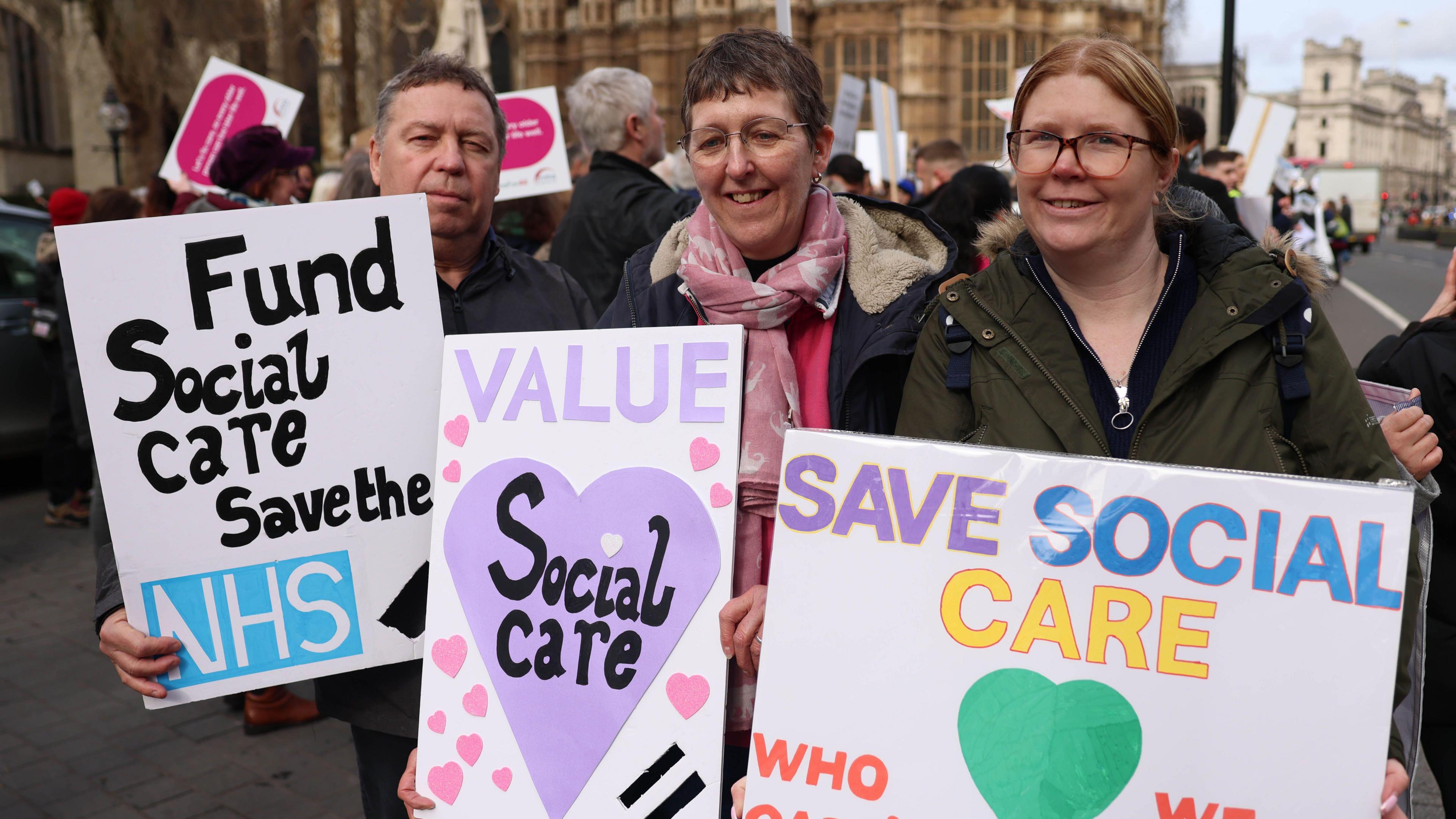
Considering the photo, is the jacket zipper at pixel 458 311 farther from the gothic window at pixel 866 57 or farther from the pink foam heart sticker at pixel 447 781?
the gothic window at pixel 866 57

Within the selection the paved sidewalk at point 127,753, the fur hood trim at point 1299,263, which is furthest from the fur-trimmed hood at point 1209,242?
the paved sidewalk at point 127,753

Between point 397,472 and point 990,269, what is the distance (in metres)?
1.14

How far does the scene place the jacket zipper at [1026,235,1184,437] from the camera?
5.90 feet

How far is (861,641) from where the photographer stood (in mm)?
1604

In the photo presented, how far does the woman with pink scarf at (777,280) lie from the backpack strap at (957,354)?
2.9 inches

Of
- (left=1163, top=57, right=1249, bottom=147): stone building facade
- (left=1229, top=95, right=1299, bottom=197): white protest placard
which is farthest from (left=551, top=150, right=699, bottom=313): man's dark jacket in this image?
(left=1163, top=57, right=1249, bottom=147): stone building facade

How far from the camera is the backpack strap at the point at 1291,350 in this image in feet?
5.63

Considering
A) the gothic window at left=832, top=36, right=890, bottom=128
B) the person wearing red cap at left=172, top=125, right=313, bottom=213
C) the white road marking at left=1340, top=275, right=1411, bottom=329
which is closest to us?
the person wearing red cap at left=172, top=125, right=313, bottom=213

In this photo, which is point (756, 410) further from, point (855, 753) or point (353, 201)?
point (353, 201)

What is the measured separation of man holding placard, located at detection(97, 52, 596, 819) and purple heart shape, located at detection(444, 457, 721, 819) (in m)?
0.26

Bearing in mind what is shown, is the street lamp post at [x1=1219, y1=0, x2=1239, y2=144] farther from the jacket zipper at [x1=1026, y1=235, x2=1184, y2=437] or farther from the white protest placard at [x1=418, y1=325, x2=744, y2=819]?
the white protest placard at [x1=418, y1=325, x2=744, y2=819]

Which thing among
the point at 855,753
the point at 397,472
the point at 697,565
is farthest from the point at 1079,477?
Result: the point at 397,472

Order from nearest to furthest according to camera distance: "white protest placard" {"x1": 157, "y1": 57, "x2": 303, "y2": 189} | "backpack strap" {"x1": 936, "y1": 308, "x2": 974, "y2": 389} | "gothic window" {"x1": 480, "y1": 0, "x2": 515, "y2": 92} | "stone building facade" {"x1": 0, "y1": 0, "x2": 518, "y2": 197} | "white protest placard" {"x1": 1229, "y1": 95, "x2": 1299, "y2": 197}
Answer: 1. "backpack strap" {"x1": 936, "y1": 308, "x2": 974, "y2": 389}
2. "white protest placard" {"x1": 157, "y1": 57, "x2": 303, "y2": 189}
3. "white protest placard" {"x1": 1229, "y1": 95, "x2": 1299, "y2": 197}
4. "stone building facade" {"x1": 0, "y1": 0, "x2": 518, "y2": 197}
5. "gothic window" {"x1": 480, "y1": 0, "x2": 515, "y2": 92}

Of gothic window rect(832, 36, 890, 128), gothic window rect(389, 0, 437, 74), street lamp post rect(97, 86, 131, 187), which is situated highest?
gothic window rect(389, 0, 437, 74)
